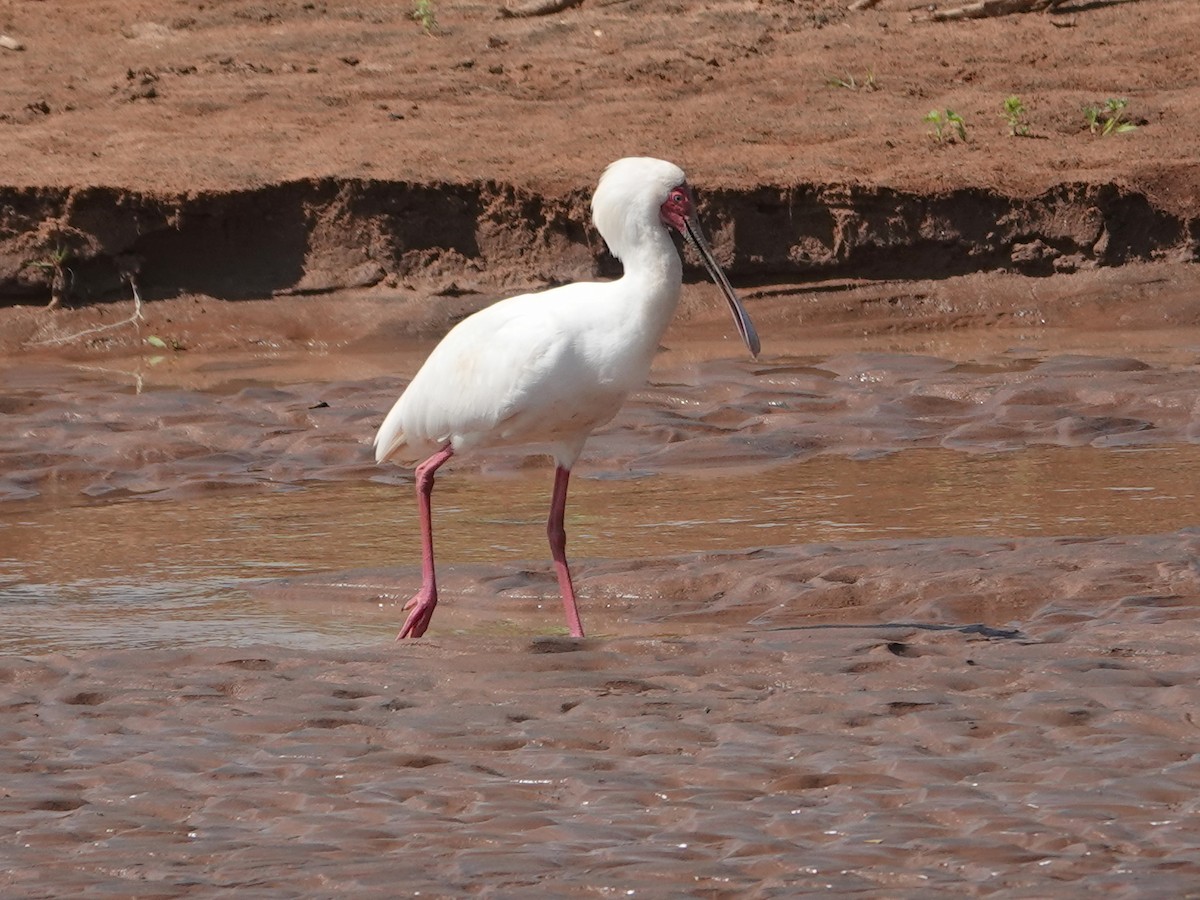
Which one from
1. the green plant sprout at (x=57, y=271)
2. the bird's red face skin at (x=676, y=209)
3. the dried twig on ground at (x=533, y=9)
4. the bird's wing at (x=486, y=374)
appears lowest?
the green plant sprout at (x=57, y=271)

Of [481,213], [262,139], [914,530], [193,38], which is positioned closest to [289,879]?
[914,530]

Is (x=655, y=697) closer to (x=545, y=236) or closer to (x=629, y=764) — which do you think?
(x=629, y=764)

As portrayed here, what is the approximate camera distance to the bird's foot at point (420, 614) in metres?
5.96

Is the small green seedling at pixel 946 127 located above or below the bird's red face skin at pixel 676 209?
below

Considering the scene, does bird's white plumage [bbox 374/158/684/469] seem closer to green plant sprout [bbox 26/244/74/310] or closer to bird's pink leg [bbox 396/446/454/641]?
bird's pink leg [bbox 396/446/454/641]

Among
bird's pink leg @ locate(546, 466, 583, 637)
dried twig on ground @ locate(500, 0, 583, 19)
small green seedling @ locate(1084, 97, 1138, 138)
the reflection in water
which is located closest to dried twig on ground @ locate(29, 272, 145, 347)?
the reflection in water

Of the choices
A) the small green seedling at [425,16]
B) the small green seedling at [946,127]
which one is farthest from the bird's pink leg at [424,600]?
the small green seedling at [425,16]

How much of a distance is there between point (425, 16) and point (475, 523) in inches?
310

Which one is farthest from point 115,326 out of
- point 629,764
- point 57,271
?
point 629,764

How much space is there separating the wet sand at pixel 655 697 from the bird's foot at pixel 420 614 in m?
0.23

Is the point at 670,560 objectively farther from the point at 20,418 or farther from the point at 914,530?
the point at 20,418

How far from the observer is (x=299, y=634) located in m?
6.14

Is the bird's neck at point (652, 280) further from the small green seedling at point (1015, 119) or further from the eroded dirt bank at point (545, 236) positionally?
the small green seedling at point (1015, 119)

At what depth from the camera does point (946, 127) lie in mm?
12844
